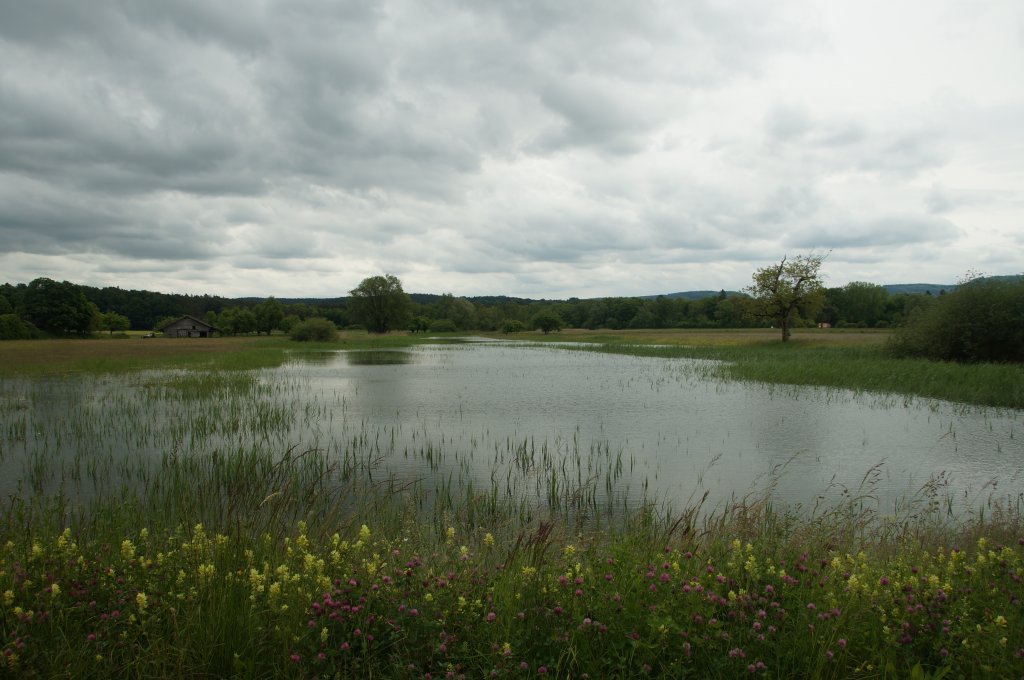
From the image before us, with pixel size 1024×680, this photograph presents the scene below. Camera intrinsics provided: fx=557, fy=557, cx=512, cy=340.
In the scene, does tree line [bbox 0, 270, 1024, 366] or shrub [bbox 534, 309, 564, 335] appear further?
shrub [bbox 534, 309, 564, 335]

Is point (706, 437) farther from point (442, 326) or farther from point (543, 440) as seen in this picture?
point (442, 326)

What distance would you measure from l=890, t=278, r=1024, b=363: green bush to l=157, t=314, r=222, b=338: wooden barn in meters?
121

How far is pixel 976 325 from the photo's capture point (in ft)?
104

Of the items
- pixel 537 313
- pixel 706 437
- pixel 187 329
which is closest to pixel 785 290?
pixel 706 437

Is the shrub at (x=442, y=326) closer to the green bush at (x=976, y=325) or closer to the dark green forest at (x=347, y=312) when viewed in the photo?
the dark green forest at (x=347, y=312)

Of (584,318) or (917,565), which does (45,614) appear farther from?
(584,318)

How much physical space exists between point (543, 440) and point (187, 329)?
12260cm

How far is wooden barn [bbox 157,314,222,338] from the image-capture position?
114m

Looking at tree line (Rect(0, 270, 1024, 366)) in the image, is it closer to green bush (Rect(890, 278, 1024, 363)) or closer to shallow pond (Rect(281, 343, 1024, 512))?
green bush (Rect(890, 278, 1024, 363))

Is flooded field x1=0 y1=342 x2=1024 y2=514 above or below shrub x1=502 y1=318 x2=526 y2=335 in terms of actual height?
below

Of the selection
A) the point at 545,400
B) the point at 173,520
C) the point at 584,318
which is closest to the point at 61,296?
the point at 545,400

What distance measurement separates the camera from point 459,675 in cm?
318

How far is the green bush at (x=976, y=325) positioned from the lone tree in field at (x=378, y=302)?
98507 mm

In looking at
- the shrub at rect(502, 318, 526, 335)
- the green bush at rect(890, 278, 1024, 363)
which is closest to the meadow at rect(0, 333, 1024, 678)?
the green bush at rect(890, 278, 1024, 363)
